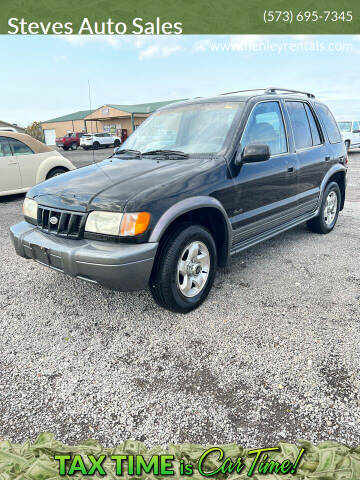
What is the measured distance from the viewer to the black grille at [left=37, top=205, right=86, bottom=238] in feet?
9.41

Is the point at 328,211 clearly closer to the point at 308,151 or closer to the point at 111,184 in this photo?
the point at 308,151

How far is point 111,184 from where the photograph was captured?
117 inches

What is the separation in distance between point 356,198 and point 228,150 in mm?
6142

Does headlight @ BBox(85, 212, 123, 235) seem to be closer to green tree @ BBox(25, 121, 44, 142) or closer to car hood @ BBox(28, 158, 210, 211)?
car hood @ BBox(28, 158, 210, 211)

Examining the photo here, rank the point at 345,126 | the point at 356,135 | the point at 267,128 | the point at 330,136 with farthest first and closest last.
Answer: the point at 356,135, the point at 345,126, the point at 330,136, the point at 267,128

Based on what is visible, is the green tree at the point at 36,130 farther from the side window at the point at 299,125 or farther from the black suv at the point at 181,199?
the black suv at the point at 181,199

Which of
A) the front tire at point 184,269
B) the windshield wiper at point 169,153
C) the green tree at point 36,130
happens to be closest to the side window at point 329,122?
the windshield wiper at point 169,153

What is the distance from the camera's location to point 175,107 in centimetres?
427

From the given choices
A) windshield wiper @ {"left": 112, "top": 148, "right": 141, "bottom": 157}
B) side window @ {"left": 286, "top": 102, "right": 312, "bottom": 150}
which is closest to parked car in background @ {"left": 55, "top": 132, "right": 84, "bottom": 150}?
windshield wiper @ {"left": 112, "top": 148, "right": 141, "bottom": 157}

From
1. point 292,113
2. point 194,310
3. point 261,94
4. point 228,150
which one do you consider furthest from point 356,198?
point 194,310

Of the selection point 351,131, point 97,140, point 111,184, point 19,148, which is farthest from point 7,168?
point 97,140

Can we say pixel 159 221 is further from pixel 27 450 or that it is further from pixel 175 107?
pixel 175 107

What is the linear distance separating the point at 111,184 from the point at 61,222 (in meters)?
0.52

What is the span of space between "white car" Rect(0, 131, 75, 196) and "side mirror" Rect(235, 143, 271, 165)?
19.3ft
